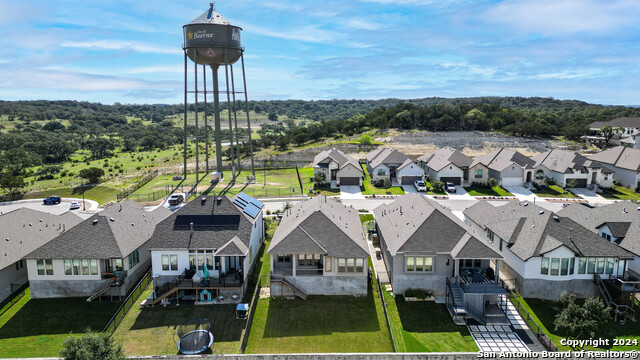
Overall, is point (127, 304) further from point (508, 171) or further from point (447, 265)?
point (508, 171)

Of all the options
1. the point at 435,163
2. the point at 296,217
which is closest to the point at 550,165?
the point at 435,163

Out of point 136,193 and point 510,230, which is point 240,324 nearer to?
point 510,230

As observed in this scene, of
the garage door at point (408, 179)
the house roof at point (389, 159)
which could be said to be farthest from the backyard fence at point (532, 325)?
the house roof at point (389, 159)

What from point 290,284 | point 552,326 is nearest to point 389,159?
point 290,284

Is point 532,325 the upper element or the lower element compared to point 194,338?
lower

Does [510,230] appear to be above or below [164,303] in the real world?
above
